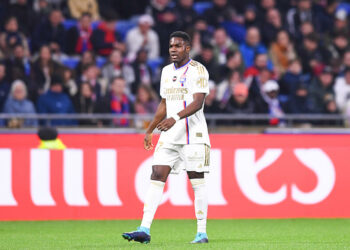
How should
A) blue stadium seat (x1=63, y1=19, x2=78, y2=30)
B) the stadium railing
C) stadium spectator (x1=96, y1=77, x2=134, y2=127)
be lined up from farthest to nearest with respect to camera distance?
blue stadium seat (x1=63, y1=19, x2=78, y2=30) → stadium spectator (x1=96, y1=77, x2=134, y2=127) → the stadium railing

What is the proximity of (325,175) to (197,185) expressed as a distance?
4739mm

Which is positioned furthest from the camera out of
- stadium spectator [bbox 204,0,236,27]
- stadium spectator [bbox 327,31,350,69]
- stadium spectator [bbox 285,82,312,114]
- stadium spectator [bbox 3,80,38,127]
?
stadium spectator [bbox 327,31,350,69]

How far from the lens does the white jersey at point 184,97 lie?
28.0 ft

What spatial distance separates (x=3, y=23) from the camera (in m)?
17.7

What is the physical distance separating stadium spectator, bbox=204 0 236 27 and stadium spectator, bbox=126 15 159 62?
5.37 feet

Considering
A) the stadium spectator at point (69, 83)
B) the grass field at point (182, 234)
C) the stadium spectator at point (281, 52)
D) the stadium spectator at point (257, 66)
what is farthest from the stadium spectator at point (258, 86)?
the grass field at point (182, 234)

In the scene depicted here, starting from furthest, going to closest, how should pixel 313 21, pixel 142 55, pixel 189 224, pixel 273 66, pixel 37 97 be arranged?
pixel 313 21, pixel 273 66, pixel 142 55, pixel 37 97, pixel 189 224

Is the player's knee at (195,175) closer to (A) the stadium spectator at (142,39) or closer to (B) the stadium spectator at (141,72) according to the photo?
(B) the stadium spectator at (141,72)

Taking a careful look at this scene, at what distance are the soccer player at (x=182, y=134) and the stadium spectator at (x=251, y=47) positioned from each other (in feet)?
31.0

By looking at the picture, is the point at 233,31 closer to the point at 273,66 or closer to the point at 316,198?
the point at 273,66

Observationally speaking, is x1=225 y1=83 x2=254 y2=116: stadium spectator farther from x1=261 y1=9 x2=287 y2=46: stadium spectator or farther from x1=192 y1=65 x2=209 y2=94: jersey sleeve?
x1=192 y1=65 x2=209 y2=94: jersey sleeve

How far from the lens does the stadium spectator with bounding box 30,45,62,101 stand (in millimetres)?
16109

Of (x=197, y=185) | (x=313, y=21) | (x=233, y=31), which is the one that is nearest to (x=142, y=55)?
(x=233, y=31)

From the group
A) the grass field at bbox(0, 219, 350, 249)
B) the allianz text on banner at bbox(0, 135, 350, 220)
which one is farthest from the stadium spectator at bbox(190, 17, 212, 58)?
the grass field at bbox(0, 219, 350, 249)
